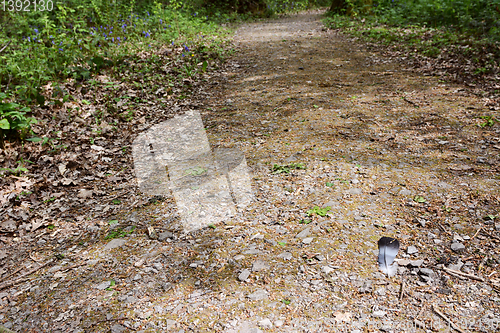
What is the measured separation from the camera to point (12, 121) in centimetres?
413

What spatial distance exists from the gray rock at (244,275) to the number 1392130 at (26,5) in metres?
9.25

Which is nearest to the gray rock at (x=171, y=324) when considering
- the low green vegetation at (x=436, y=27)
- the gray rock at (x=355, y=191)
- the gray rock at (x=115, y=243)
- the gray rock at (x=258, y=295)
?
the gray rock at (x=258, y=295)

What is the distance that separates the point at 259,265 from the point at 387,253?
0.92 meters

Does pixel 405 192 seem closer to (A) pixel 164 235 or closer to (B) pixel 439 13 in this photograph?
(A) pixel 164 235

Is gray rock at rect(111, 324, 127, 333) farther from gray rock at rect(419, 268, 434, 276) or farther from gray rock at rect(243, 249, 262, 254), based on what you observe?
gray rock at rect(419, 268, 434, 276)

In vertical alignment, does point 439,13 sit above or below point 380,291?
above

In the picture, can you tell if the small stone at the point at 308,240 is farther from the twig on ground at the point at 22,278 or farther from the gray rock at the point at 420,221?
the twig on ground at the point at 22,278

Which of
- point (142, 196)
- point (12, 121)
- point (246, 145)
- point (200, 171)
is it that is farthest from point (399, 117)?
point (12, 121)

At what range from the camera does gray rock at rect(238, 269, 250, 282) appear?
88.8 inches

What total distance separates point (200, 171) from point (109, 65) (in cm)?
406

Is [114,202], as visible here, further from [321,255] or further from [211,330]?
[321,255]

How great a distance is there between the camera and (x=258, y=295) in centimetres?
212

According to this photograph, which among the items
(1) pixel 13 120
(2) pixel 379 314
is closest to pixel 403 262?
(2) pixel 379 314

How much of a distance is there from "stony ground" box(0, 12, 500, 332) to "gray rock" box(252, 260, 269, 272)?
0.01 m
